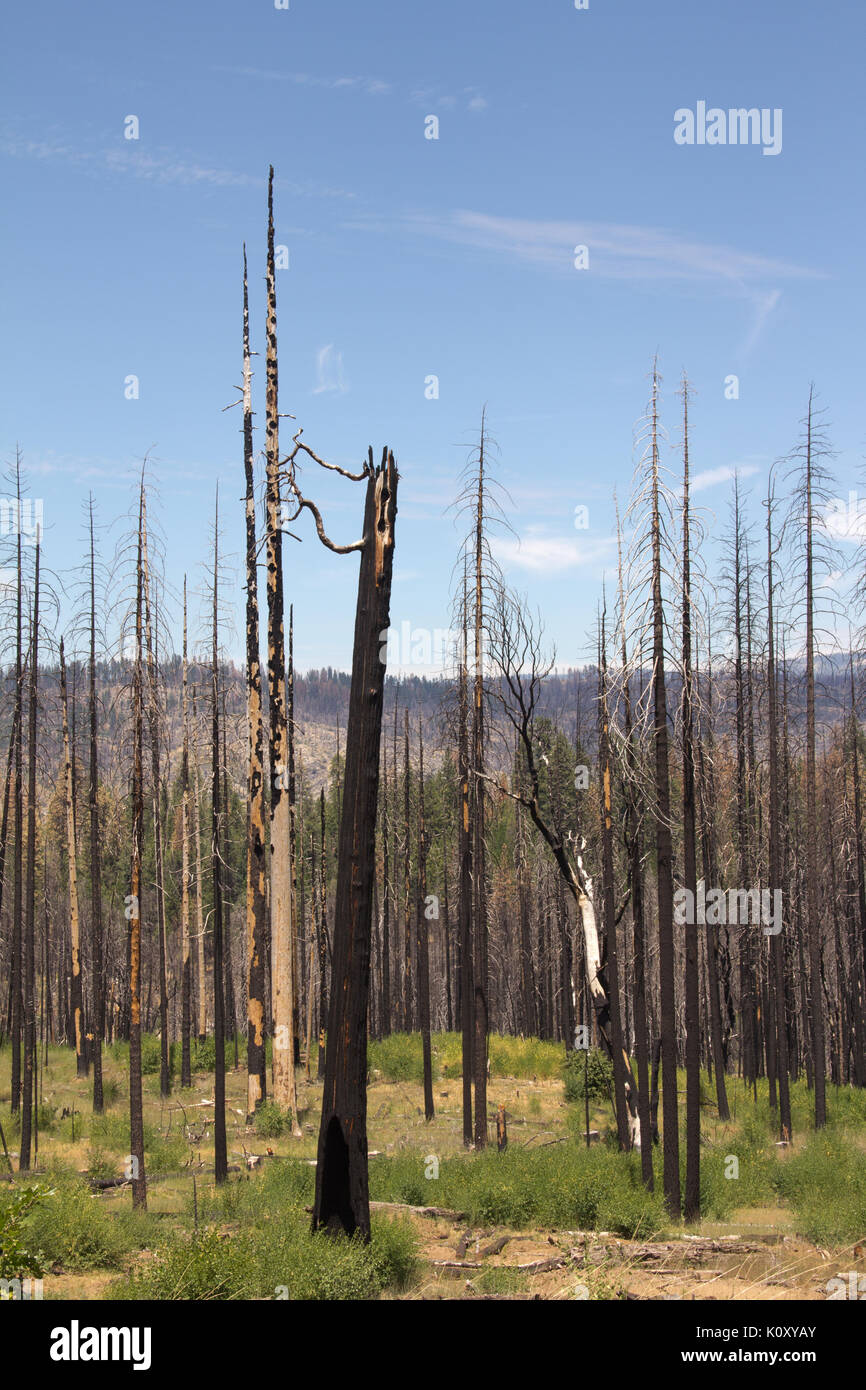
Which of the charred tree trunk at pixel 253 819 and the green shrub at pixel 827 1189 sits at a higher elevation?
the charred tree trunk at pixel 253 819

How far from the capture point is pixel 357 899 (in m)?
9.52

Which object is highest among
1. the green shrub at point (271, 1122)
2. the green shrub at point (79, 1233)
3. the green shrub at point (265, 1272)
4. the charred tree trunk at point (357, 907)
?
the charred tree trunk at point (357, 907)

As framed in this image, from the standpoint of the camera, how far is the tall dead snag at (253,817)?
79.1 ft

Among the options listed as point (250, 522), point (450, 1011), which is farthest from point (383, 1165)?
point (450, 1011)

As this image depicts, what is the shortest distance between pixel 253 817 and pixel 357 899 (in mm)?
15608

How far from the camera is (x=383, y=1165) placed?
56.2ft

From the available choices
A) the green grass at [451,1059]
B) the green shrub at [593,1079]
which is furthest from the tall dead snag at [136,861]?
the green grass at [451,1059]

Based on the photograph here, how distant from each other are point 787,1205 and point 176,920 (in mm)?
61885

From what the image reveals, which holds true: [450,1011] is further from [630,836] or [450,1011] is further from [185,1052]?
[630,836]

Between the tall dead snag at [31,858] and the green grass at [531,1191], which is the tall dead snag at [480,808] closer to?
the green grass at [531,1191]

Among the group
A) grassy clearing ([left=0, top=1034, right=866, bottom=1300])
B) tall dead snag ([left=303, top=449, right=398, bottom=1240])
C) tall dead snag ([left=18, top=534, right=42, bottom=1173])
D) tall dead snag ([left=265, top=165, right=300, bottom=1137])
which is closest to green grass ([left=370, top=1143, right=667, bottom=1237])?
grassy clearing ([left=0, top=1034, right=866, bottom=1300])

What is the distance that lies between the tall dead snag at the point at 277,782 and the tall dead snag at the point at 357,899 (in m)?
11.3

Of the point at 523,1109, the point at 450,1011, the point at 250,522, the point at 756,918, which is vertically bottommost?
the point at 450,1011
